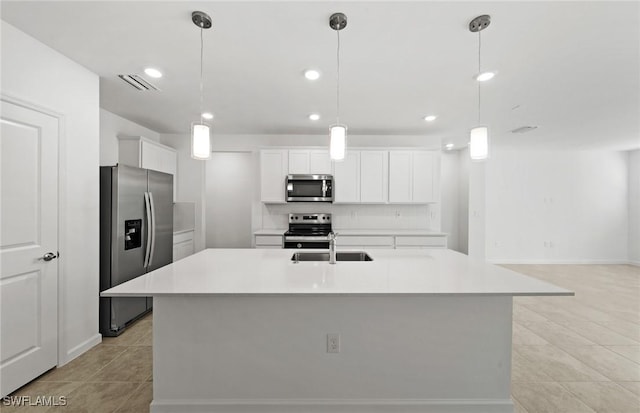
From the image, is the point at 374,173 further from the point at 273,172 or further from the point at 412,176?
the point at 273,172

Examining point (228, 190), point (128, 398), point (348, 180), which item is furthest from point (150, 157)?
point (128, 398)

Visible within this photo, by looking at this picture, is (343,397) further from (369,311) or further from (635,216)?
(635,216)

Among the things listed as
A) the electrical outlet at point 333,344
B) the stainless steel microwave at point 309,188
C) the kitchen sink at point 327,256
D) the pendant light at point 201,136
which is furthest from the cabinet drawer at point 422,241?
the pendant light at point 201,136

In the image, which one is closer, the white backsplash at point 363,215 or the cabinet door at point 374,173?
the cabinet door at point 374,173

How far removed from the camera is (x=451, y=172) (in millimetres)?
6191

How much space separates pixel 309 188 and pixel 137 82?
259 centimetres

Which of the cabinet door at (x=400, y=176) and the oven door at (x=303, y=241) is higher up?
the cabinet door at (x=400, y=176)

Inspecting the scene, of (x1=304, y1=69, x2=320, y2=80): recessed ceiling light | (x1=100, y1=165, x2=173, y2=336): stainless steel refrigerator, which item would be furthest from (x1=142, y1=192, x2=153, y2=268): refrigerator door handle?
(x1=304, y1=69, x2=320, y2=80): recessed ceiling light

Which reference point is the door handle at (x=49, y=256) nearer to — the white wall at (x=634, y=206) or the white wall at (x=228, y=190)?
the white wall at (x=228, y=190)

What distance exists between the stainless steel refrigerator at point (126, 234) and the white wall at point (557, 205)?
6559 mm

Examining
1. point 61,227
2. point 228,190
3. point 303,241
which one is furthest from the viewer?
point 228,190

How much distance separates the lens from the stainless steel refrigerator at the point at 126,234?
2.86 metres

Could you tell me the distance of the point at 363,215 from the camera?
→ 506 centimetres

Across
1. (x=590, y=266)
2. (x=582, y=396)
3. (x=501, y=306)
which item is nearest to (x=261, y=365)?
(x=501, y=306)
